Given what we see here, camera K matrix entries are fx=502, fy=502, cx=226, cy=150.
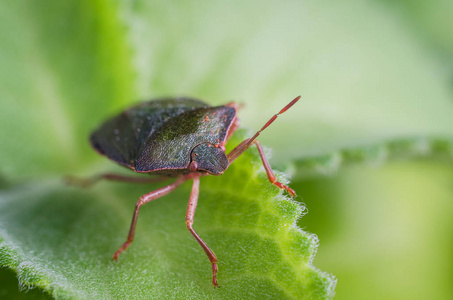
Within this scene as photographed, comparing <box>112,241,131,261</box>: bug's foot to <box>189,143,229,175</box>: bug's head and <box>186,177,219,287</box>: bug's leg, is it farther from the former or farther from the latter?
<box>189,143,229,175</box>: bug's head

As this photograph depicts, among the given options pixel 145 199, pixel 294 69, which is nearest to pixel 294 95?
pixel 294 69

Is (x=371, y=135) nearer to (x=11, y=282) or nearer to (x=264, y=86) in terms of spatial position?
(x=264, y=86)

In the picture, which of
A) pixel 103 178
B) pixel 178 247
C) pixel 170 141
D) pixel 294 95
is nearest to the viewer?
pixel 178 247

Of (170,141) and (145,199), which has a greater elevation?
(170,141)

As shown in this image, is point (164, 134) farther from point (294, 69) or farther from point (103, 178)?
point (294, 69)

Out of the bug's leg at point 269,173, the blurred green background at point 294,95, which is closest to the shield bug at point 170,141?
the bug's leg at point 269,173

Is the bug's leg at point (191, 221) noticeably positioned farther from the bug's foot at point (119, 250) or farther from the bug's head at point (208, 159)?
the bug's foot at point (119, 250)

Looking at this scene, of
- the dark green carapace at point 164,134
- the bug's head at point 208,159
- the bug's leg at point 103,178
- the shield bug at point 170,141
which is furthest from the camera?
the bug's leg at point 103,178
